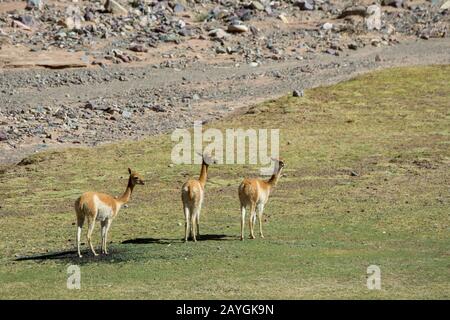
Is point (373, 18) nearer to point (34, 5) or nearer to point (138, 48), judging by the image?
point (138, 48)

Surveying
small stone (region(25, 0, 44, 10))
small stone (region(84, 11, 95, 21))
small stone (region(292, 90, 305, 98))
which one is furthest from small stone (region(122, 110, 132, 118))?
small stone (region(25, 0, 44, 10))

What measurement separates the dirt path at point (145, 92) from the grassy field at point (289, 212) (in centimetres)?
264

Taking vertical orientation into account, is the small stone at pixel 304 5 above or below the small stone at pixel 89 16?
above

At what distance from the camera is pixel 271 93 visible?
3972cm

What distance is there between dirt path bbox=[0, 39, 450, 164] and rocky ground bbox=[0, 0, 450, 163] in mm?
41

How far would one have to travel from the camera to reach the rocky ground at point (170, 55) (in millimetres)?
36906

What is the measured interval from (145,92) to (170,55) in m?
4.47

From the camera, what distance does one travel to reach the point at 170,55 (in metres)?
44.2

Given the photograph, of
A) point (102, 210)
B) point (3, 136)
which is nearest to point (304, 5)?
point (3, 136)

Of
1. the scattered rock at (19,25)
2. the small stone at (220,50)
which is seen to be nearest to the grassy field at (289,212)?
the small stone at (220,50)

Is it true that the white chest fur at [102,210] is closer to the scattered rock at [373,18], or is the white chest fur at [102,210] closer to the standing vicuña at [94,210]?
the standing vicuña at [94,210]

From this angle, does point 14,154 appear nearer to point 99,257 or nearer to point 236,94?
point 236,94

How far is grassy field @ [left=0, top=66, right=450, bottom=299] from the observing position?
17.5m

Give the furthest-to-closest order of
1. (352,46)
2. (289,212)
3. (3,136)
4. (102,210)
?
1. (352,46)
2. (3,136)
3. (289,212)
4. (102,210)
